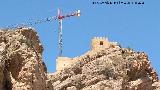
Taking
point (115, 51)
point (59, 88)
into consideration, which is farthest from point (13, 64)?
point (115, 51)

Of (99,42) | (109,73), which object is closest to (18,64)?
(109,73)

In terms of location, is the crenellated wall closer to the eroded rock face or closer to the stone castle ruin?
the stone castle ruin

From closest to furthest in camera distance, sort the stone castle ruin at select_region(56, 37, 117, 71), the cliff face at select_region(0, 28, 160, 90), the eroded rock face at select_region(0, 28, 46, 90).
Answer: the eroded rock face at select_region(0, 28, 46, 90), the cliff face at select_region(0, 28, 160, 90), the stone castle ruin at select_region(56, 37, 117, 71)

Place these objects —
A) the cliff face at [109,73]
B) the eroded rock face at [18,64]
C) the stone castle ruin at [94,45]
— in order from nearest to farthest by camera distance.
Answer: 1. the eroded rock face at [18,64]
2. the cliff face at [109,73]
3. the stone castle ruin at [94,45]

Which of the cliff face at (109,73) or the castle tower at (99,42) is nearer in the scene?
the cliff face at (109,73)

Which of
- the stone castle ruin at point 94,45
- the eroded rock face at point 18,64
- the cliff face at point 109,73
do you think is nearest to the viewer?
the eroded rock face at point 18,64

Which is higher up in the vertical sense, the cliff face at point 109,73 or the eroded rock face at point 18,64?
the eroded rock face at point 18,64

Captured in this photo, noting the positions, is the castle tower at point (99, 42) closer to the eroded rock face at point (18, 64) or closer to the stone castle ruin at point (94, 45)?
the stone castle ruin at point (94, 45)

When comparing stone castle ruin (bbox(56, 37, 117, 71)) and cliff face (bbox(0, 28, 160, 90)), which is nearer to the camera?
cliff face (bbox(0, 28, 160, 90))

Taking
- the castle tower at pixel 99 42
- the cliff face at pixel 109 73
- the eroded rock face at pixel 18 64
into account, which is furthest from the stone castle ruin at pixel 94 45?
the eroded rock face at pixel 18 64

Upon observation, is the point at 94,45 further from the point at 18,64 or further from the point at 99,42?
the point at 18,64

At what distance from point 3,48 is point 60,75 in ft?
94.3

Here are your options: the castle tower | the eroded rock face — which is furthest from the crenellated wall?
the eroded rock face

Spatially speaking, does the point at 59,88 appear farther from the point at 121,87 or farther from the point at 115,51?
the point at 115,51
